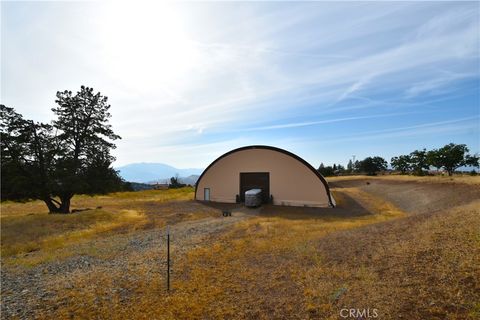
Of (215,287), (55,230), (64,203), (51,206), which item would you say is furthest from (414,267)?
(51,206)

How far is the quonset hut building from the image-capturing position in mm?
30109

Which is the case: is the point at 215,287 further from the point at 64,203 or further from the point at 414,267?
the point at 64,203

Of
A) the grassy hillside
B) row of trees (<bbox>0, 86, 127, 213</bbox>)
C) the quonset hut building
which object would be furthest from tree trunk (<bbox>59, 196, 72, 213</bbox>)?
the quonset hut building

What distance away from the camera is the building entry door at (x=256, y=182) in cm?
3238

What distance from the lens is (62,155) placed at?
26656mm

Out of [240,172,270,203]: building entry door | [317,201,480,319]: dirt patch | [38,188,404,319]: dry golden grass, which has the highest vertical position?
[240,172,270,203]: building entry door

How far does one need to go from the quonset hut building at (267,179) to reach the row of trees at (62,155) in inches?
489

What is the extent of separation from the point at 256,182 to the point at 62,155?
21597 millimetres

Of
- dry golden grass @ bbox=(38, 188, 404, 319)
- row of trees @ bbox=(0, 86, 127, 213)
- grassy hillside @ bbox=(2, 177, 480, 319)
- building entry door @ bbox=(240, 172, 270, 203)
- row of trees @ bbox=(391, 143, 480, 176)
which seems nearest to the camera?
grassy hillside @ bbox=(2, 177, 480, 319)

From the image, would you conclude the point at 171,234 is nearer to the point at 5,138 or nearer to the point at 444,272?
the point at 444,272

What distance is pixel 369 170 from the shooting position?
92500 millimetres

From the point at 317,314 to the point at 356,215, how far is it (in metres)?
19.0

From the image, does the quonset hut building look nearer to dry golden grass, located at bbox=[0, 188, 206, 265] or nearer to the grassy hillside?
dry golden grass, located at bbox=[0, 188, 206, 265]

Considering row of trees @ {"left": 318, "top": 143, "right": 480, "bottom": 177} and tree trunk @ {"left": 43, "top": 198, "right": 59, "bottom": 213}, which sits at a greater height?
row of trees @ {"left": 318, "top": 143, "right": 480, "bottom": 177}
